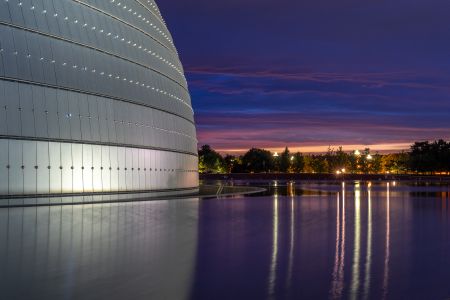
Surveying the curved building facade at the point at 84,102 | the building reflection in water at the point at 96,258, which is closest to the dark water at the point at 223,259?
the building reflection in water at the point at 96,258

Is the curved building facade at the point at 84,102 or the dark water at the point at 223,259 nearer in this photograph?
the dark water at the point at 223,259

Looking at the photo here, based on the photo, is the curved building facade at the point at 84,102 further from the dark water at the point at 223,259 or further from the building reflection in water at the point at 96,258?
the dark water at the point at 223,259

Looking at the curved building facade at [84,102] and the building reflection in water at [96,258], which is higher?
the curved building facade at [84,102]

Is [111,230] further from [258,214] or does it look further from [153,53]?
[153,53]

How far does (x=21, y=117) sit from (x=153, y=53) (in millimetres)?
17261

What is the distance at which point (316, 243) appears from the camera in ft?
57.8

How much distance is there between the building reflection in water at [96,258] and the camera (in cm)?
1076

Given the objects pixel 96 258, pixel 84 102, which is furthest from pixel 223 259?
pixel 84 102

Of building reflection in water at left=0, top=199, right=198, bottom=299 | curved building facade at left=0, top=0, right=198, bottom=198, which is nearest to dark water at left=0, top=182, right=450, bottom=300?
building reflection in water at left=0, top=199, right=198, bottom=299

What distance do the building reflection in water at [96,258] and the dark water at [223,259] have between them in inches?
0.8

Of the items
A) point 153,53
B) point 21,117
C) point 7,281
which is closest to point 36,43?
point 21,117

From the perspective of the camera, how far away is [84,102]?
39.2 m

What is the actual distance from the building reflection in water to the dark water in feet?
0.07

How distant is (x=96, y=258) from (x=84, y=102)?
2607cm
